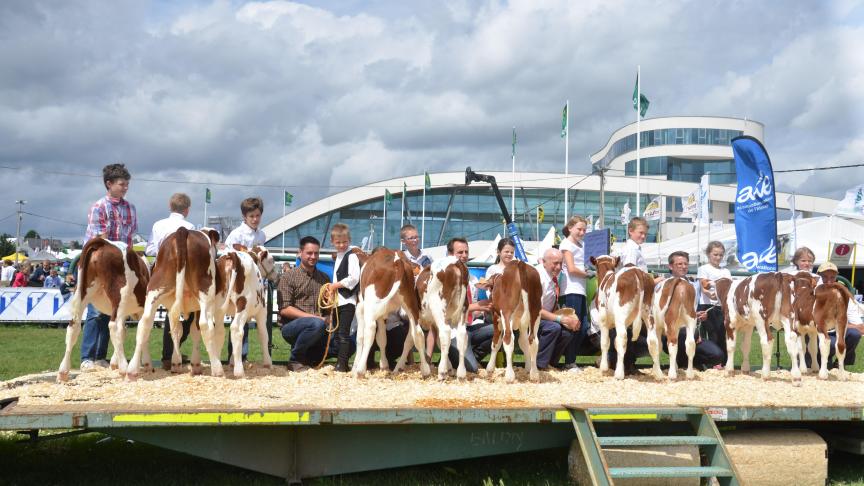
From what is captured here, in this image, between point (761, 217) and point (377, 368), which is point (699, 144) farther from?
point (377, 368)

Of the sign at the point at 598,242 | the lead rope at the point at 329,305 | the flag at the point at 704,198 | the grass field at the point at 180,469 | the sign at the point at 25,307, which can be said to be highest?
the flag at the point at 704,198

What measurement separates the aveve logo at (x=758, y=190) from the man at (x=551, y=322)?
207 inches

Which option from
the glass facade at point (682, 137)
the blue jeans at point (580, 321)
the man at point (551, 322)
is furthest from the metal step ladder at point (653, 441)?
the glass facade at point (682, 137)

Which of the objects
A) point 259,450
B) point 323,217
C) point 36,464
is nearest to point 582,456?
point 259,450

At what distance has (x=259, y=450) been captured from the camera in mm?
5387

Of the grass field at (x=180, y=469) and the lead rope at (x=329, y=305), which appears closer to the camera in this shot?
the grass field at (x=180, y=469)

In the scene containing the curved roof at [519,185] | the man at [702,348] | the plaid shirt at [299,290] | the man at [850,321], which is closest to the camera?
the plaid shirt at [299,290]

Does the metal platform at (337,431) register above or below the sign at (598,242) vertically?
below

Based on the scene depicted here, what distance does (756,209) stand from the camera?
11977mm

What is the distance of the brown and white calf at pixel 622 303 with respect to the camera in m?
7.66

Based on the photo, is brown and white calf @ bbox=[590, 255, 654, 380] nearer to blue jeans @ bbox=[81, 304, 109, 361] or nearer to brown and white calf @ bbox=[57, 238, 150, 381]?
brown and white calf @ bbox=[57, 238, 150, 381]

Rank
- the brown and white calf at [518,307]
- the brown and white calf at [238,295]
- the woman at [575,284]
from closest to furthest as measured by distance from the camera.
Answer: the brown and white calf at [238,295] → the brown and white calf at [518,307] → the woman at [575,284]

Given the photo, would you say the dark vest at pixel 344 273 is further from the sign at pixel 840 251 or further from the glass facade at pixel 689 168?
the glass facade at pixel 689 168

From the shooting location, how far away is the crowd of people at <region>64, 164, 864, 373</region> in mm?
7703
